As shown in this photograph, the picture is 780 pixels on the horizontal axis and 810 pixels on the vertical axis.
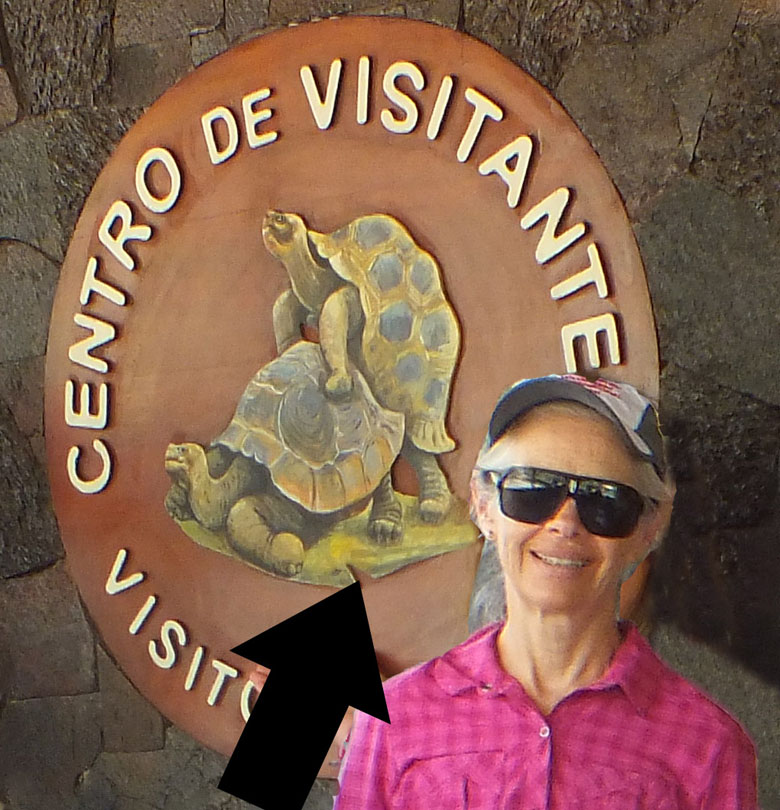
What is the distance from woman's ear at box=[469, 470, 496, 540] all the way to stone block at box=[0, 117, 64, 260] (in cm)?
92

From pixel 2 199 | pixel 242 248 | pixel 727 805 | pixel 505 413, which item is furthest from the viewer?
pixel 2 199

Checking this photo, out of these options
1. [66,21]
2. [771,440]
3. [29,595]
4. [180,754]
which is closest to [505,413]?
[771,440]

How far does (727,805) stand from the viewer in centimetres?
163

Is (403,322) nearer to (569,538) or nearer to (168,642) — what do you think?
(569,538)

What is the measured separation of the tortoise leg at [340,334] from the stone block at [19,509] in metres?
0.62

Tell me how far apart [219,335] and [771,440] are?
3.20 feet

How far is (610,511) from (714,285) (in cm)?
40

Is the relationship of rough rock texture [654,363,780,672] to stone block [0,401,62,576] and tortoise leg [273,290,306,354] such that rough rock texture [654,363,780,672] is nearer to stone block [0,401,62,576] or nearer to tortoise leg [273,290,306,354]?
tortoise leg [273,290,306,354]

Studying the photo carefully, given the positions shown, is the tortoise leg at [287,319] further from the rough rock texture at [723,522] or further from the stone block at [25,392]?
the rough rock texture at [723,522]

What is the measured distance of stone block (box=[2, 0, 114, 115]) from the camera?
198cm

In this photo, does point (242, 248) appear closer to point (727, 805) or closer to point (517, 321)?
point (517, 321)

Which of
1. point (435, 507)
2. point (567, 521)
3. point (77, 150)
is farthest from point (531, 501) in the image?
point (77, 150)

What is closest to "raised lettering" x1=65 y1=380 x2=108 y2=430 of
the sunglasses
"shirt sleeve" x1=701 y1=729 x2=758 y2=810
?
the sunglasses

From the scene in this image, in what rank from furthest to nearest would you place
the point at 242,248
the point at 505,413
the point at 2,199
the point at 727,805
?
the point at 2,199 < the point at 242,248 < the point at 505,413 < the point at 727,805
